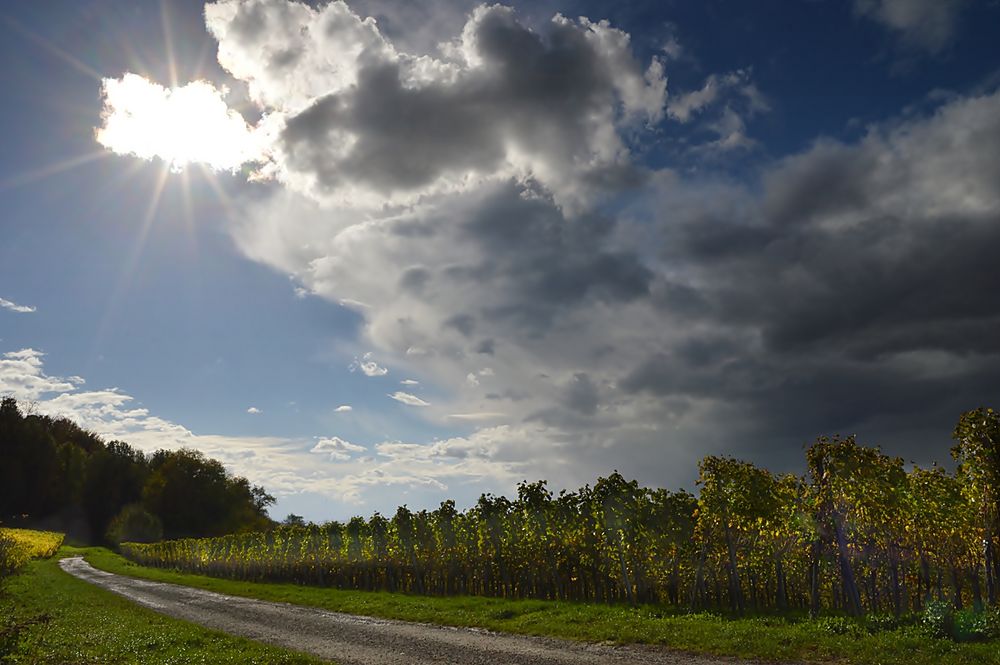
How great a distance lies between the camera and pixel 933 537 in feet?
83.4

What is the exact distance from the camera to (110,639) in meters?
24.5

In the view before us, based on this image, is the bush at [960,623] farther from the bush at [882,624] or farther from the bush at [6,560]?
the bush at [6,560]

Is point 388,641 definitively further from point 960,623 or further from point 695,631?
point 960,623

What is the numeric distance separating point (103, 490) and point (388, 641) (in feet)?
548

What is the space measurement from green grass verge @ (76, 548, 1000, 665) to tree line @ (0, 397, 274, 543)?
410ft

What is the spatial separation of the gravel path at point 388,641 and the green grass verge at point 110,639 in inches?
84.4

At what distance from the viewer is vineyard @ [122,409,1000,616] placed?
24.8 metres

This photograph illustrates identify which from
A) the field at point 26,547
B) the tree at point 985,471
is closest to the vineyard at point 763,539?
the tree at point 985,471

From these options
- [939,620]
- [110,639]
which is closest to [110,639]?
[110,639]

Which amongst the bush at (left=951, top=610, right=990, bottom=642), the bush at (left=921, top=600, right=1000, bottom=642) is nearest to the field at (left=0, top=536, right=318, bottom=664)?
the bush at (left=921, top=600, right=1000, bottom=642)

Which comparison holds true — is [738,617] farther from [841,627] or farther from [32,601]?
[32,601]

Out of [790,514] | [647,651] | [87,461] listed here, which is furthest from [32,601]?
[87,461]

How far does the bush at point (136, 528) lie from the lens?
433ft

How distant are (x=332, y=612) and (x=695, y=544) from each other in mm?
19778
